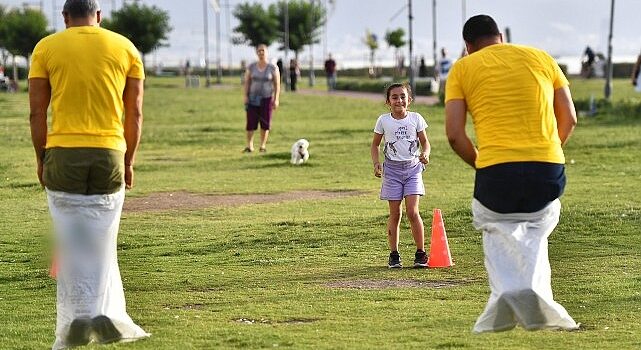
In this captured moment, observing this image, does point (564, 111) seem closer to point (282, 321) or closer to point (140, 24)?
point (282, 321)

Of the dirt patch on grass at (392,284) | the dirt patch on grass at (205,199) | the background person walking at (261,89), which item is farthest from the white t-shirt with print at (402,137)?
the background person walking at (261,89)

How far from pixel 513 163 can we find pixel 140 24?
3628 inches

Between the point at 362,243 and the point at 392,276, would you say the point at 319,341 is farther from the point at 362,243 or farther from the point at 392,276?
the point at 362,243

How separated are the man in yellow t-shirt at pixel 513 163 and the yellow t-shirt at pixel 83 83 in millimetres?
1880

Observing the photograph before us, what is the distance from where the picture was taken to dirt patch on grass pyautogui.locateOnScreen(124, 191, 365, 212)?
19328 millimetres

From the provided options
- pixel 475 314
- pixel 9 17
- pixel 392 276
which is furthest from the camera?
pixel 9 17

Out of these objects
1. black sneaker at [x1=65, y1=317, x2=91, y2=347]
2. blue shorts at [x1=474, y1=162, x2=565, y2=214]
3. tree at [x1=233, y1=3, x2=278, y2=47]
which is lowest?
tree at [x1=233, y1=3, x2=278, y2=47]

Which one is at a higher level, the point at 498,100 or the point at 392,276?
the point at 498,100

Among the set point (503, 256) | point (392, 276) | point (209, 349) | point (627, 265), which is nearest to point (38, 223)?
point (392, 276)

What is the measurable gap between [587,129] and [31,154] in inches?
484

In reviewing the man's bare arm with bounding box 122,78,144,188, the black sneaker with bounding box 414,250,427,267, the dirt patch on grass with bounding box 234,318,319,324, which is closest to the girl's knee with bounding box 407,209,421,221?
the black sneaker with bounding box 414,250,427,267

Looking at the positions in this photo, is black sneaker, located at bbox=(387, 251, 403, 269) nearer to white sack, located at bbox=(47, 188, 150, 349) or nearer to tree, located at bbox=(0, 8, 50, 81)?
white sack, located at bbox=(47, 188, 150, 349)

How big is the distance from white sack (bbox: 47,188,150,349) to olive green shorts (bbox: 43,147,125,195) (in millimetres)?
55

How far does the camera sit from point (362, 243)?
49.6 feet
